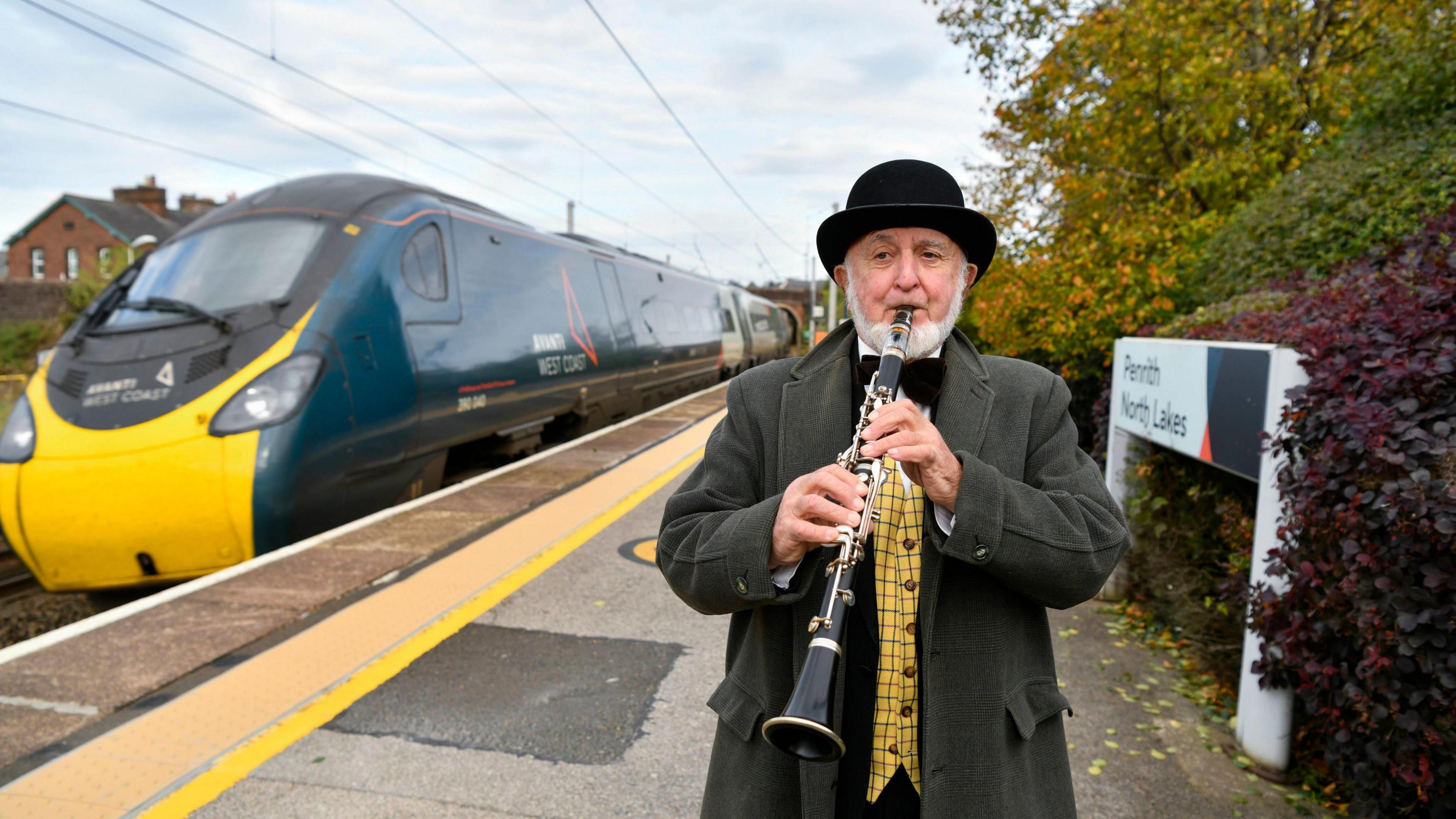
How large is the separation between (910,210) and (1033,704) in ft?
3.02

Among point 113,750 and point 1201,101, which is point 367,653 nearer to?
point 113,750

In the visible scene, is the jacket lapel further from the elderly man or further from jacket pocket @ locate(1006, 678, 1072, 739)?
jacket pocket @ locate(1006, 678, 1072, 739)

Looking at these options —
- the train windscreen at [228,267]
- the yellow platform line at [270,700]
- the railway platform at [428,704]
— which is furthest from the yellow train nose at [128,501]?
the yellow platform line at [270,700]

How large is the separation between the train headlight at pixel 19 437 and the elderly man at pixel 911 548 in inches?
223

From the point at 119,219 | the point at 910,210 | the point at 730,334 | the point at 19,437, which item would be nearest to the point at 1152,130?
the point at 910,210

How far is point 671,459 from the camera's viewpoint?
29.2 ft

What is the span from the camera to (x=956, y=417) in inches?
63.5

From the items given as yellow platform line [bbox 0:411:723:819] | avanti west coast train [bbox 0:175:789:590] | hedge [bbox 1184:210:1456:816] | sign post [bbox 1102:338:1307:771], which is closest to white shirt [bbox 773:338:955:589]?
hedge [bbox 1184:210:1456:816]

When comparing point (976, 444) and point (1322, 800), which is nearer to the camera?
point (976, 444)

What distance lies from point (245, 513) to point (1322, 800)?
5.54 metres

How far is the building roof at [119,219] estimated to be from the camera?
1683 inches

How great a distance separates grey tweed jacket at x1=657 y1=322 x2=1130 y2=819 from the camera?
145cm

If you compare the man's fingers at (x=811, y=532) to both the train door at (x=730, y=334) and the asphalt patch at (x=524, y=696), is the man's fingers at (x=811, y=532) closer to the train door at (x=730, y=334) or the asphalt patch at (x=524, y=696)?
the asphalt patch at (x=524, y=696)

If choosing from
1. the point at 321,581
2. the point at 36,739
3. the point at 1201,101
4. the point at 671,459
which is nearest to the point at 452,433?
the point at 671,459
